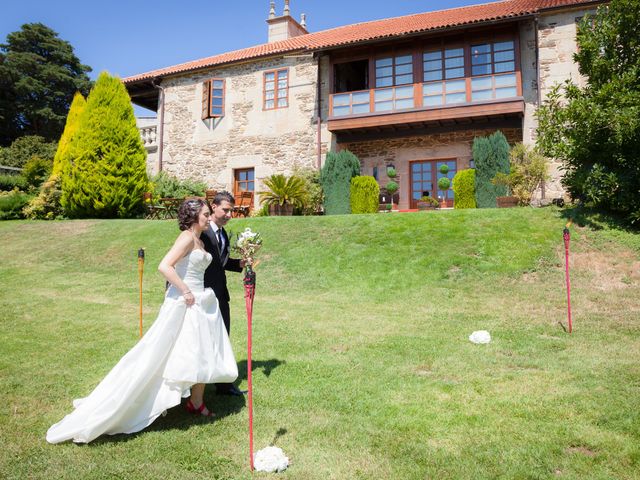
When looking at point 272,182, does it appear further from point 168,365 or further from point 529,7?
point 168,365

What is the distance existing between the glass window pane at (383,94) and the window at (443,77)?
1159mm

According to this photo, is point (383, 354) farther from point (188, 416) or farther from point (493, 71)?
point (493, 71)

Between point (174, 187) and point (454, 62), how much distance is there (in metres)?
11.5

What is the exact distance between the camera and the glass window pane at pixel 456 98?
15.8 metres

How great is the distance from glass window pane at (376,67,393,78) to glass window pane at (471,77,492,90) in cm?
315

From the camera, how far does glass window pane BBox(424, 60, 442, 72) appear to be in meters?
16.8

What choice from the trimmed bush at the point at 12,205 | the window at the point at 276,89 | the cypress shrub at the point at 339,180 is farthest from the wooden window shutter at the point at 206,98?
the trimmed bush at the point at 12,205

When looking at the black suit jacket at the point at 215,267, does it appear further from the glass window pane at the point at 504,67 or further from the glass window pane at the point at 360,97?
the glass window pane at the point at 504,67

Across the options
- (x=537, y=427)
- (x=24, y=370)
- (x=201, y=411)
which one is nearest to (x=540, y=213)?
(x=537, y=427)

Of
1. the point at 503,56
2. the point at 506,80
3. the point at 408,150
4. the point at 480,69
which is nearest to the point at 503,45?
the point at 503,56

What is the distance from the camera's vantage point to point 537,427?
138 inches

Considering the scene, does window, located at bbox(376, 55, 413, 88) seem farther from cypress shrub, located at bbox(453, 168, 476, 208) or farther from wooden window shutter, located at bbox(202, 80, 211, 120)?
wooden window shutter, located at bbox(202, 80, 211, 120)

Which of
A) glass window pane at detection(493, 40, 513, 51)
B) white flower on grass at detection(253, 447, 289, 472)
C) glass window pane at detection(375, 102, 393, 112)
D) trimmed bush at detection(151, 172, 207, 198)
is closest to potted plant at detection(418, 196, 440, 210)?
glass window pane at detection(375, 102, 393, 112)

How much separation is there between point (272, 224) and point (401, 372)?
884 centimetres
